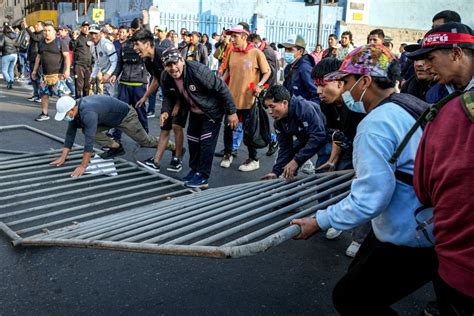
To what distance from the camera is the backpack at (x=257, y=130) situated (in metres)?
5.44

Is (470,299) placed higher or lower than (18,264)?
higher

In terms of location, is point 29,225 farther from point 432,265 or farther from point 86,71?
point 86,71

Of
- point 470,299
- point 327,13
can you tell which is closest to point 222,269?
point 470,299

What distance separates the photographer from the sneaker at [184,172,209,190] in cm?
493

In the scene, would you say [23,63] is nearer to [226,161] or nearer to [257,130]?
[226,161]

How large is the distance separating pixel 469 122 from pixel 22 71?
1735cm

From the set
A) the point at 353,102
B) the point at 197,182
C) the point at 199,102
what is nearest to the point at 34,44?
the point at 199,102

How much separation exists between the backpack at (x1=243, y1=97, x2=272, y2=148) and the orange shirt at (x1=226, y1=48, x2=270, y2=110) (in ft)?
1.33

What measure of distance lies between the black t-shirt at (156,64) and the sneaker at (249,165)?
151cm

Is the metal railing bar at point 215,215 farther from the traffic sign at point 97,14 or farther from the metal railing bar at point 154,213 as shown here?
the traffic sign at point 97,14

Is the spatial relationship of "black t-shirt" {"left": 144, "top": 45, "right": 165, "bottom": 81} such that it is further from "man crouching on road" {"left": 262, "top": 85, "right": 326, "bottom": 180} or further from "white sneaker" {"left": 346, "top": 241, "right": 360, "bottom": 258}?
"white sneaker" {"left": 346, "top": 241, "right": 360, "bottom": 258}

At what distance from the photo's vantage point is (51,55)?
8.77 m

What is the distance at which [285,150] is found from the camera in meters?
4.32

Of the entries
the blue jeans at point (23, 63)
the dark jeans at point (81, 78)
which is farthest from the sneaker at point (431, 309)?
the blue jeans at point (23, 63)
